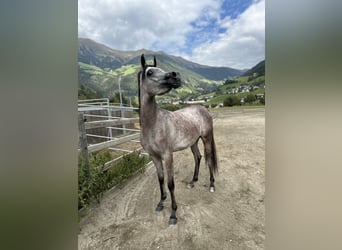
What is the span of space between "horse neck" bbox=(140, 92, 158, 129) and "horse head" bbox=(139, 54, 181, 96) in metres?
0.05

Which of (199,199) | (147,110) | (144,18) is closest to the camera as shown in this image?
(147,110)

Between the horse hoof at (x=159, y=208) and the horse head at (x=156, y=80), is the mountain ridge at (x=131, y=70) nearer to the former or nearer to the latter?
the horse head at (x=156, y=80)

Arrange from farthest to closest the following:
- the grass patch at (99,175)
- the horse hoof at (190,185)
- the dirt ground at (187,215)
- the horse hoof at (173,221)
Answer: the horse hoof at (190,185)
the grass patch at (99,175)
the horse hoof at (173,221)
the dirt ground at (187,215)

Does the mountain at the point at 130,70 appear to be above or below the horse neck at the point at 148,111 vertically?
above

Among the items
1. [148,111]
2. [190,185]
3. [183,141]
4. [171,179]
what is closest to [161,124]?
[148,111]

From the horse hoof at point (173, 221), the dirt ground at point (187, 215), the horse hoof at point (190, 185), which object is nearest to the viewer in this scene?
the dirt ground at point (187, 215)

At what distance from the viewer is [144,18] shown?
1.77 m

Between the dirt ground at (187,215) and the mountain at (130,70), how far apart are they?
52cm

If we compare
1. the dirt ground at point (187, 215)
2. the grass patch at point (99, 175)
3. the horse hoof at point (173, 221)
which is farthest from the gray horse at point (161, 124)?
the grass patch at point (99, 175)

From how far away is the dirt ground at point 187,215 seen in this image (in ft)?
3.40
